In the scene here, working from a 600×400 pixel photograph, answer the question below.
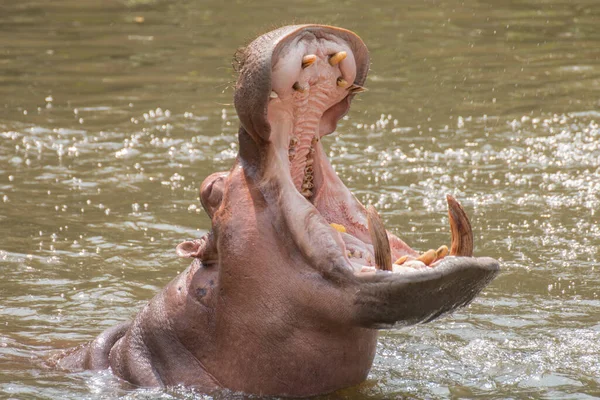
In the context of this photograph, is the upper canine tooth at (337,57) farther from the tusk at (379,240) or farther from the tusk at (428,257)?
the tusk at (428,257)

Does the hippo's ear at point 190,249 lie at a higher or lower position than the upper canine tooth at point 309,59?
lower

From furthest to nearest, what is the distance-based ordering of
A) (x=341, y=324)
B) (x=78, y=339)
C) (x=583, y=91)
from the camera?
(x=583, y=91), (x=78, y=339), (x=341, y=324)

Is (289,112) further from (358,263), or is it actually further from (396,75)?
(396,75)

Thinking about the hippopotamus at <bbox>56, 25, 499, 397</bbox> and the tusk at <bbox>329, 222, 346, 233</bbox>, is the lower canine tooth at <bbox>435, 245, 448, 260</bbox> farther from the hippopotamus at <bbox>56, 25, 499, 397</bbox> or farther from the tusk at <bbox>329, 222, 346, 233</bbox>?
the tusk at <bbox>329, 222, 346, 233</bbox>

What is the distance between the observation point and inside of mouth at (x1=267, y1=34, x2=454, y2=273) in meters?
4.46

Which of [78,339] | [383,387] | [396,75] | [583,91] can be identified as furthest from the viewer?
[396,75]

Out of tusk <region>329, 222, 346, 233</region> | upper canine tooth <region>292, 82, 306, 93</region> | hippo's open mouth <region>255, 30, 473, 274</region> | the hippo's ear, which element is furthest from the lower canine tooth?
the hippo's ear

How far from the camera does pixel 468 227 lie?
4367mm

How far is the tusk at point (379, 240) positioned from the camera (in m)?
4.10

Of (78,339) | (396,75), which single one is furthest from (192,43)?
(78,339)

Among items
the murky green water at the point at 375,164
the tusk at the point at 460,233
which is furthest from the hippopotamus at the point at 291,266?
the murky green water at the point at 375,164

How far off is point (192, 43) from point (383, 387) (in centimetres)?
948

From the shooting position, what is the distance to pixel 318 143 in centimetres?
491

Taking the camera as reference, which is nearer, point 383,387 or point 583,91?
point 383,387
